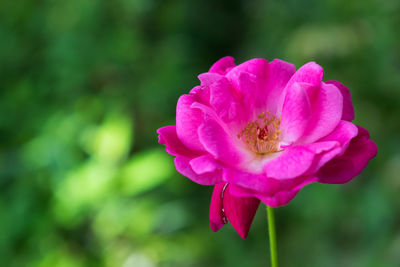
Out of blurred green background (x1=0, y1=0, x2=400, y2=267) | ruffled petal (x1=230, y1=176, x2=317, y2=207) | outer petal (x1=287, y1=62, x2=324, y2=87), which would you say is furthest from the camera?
blurred green background (x1=0, y1=0, x2=400, y2=267)

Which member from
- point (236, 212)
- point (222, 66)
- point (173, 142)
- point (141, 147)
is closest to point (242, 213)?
point (236, 212)

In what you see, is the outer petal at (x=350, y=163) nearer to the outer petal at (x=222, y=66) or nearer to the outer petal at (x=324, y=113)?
the outer petal at (x=324, y=113)

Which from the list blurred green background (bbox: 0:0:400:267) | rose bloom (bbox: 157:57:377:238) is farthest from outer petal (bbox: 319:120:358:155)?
blurred green background (bbox: 0:0:400:267)

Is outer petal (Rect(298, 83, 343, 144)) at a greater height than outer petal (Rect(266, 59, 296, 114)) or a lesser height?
lesser

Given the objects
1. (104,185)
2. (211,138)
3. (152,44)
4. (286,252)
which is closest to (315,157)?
(211,138)

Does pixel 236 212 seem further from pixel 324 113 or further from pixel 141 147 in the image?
pixel 141 147

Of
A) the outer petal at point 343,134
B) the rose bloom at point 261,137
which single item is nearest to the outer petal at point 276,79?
the rose bloom at point 261,137

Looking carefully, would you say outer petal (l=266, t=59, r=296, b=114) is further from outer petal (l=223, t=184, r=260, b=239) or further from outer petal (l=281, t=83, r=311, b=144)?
outer petal (l=223, t=184, r=260, b=239)
